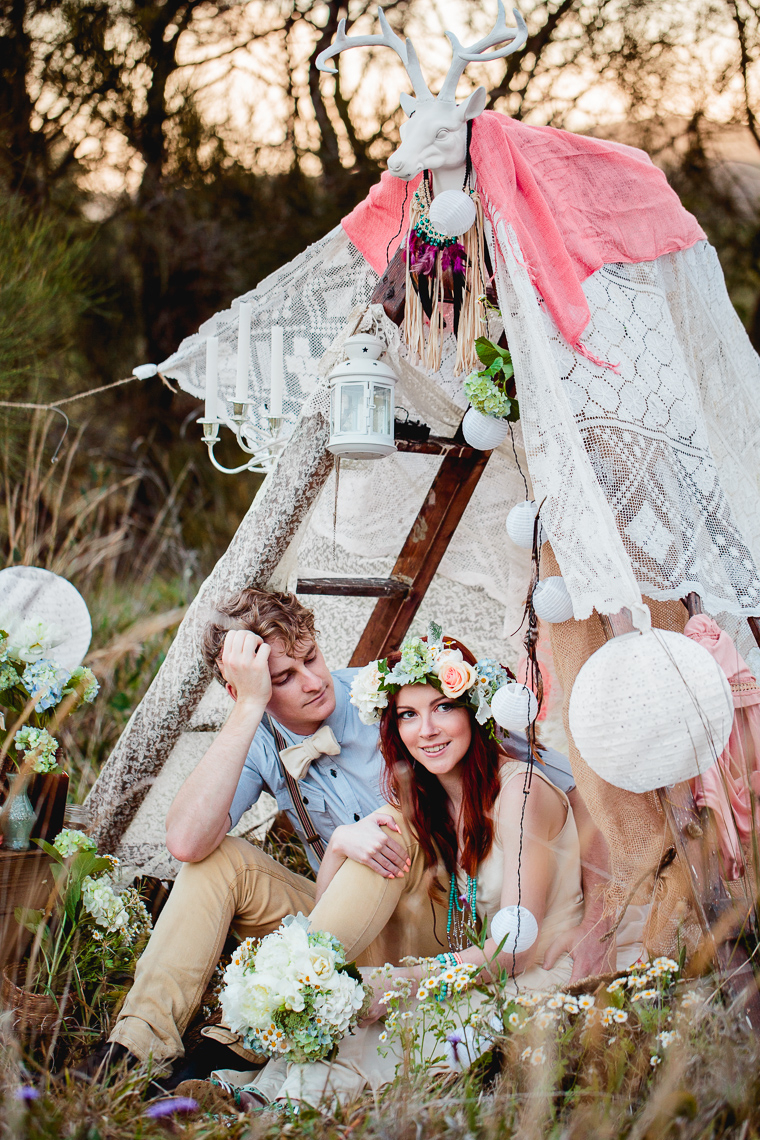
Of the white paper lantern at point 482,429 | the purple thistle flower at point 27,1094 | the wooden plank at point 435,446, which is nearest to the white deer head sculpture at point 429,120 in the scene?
the white paper lantern at point 482,429

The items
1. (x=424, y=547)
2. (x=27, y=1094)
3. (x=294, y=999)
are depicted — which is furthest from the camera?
(x=424, y=547)

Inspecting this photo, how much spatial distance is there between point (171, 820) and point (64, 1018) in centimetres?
57

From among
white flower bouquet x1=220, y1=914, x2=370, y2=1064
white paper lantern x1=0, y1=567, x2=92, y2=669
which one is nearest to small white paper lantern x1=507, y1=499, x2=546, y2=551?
white flower bouquet x1=220, y1=914, x2=370, y2=1064

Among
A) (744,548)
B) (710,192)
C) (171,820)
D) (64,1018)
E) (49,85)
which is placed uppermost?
(49,85)

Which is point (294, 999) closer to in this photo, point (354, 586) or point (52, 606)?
point (354, 586)

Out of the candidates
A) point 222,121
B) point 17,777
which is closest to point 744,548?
point 17,777

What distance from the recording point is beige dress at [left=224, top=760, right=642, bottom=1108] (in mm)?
2119

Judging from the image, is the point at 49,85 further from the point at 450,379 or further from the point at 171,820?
the point at 171,820

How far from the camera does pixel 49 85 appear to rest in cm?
604

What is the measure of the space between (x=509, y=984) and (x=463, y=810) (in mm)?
441

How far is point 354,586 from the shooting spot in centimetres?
312

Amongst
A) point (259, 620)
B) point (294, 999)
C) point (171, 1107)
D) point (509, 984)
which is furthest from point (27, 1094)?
point (259, 620)

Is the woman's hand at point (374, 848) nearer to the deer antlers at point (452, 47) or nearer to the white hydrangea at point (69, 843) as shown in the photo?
the white hydrangea at point (69, 843)

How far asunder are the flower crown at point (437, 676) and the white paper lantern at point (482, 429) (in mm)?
535
